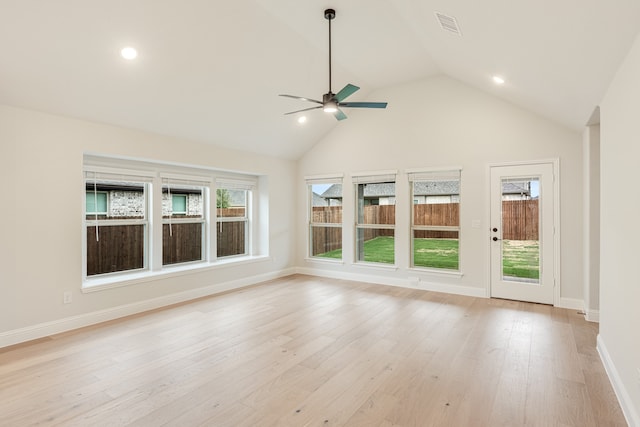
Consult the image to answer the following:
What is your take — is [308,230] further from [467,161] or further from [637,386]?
[637,386]

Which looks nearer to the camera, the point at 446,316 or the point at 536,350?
A: the point at 536,350

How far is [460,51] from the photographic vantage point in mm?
3955

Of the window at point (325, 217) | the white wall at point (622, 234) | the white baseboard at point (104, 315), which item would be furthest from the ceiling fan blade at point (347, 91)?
the white baseboard at point (104, 315)

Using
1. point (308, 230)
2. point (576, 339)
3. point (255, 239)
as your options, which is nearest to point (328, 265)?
point (308, 230)

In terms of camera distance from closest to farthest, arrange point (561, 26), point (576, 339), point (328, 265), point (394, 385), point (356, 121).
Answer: point (561, 26) → point (394, 385) → point (576, 339) → point (356, 121) → point (328, 265)

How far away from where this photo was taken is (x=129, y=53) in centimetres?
342

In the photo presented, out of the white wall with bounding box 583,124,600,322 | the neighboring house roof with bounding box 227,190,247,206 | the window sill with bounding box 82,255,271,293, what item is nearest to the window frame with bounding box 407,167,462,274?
the white wall with bounding box 583,124,600,322

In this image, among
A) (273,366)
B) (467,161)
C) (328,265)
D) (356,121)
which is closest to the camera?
(273,366)

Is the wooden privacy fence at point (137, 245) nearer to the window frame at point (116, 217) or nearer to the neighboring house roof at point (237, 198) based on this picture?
the window frame at point (116, 217)

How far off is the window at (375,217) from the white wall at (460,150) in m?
0.18

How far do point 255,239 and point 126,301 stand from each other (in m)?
2.83

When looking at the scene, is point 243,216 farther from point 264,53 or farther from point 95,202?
point 264,53

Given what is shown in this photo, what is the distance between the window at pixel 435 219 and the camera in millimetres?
5664

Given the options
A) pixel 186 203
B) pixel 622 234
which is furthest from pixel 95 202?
pixel 622 234
